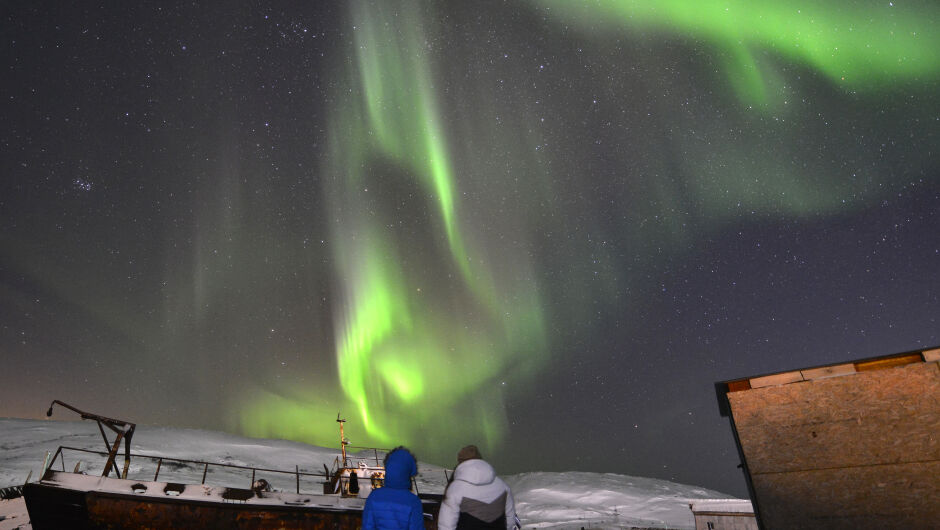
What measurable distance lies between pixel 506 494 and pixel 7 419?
490ft

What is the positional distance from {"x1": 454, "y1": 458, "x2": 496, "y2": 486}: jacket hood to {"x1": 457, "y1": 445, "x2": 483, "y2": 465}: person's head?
1.9 inches

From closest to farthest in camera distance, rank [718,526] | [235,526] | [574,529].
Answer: [235,526], [718,526], [574,529]

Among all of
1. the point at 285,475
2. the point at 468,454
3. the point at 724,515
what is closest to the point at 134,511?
the point at 468,454

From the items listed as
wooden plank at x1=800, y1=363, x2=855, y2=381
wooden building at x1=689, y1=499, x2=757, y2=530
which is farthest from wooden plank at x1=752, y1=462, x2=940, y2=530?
wooden building at x1=689, y1=499, x2=757, y2=530

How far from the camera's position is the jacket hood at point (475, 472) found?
16.4 feet

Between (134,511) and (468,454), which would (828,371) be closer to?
(468,454)

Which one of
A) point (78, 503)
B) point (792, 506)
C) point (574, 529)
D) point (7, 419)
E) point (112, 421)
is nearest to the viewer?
point (792, 506)

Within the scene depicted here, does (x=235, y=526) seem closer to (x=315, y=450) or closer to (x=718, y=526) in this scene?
(x=718, y=526)

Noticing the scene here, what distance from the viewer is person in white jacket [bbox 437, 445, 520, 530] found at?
4.96 m

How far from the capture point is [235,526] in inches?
734

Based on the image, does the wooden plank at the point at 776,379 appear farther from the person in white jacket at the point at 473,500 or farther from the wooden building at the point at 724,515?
the wooden building at the point at 724,515

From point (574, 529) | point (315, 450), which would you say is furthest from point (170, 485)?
point (315, 450)

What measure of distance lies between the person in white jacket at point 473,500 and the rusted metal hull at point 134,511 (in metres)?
12.6

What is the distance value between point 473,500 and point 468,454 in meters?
0.43
